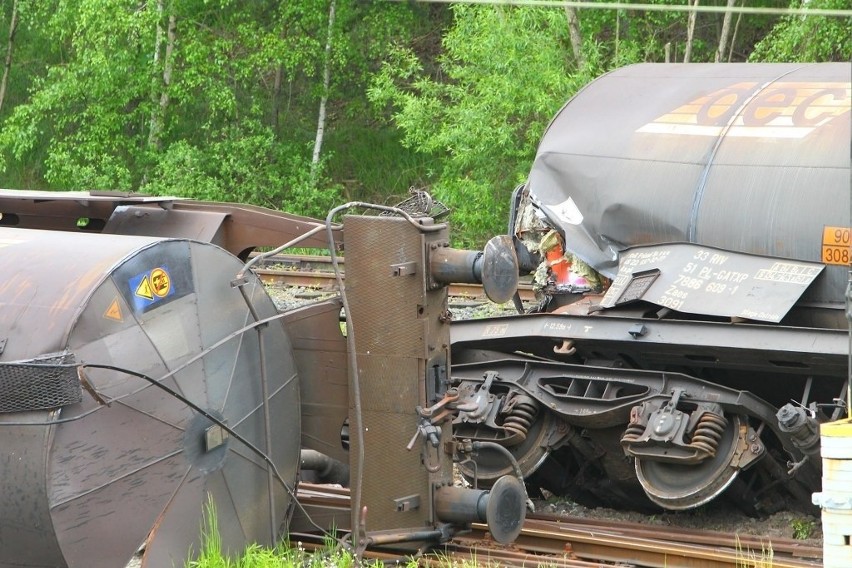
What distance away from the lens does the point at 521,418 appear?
8203 millimetres

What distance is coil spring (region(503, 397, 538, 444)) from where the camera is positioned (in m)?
8.15

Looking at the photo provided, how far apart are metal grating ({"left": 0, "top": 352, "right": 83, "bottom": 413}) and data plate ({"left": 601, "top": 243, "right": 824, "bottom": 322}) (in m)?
4.38

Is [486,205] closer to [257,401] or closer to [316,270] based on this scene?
[316,270]

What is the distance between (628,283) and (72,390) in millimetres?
4546

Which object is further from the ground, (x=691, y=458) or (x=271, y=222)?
(x=271, y=222)

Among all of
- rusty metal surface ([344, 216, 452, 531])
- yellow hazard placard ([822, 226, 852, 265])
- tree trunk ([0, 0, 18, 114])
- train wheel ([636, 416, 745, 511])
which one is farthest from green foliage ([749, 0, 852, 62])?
tree trunk ([0, 0, 18, 114])

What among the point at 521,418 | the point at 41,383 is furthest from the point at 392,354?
the point at 41,383

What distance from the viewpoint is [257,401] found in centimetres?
643

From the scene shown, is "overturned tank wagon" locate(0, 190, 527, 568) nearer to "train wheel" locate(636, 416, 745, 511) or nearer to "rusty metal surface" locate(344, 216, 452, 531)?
"rusty metal surface" locate(344, 216, 452, 531)

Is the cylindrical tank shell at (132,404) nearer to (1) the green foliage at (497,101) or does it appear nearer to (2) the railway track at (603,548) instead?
(2) the railway track at (603,548)

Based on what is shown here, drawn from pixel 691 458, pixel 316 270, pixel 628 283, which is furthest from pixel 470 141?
pixel 691 458

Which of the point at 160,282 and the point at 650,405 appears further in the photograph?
the point at 650,405

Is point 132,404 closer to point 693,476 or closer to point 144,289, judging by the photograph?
point 144,289

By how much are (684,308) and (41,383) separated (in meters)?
4.52
